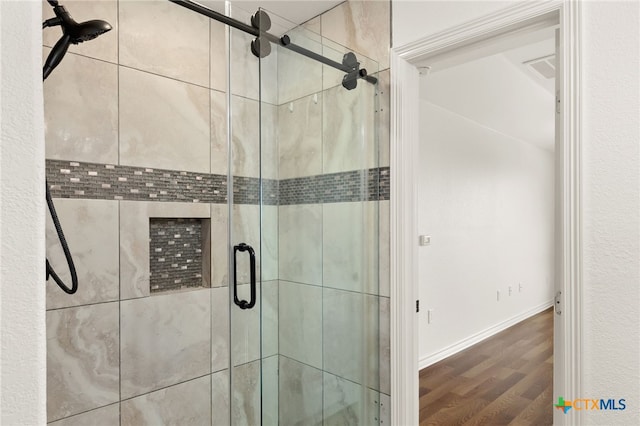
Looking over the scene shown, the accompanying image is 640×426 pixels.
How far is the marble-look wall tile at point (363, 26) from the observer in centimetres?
198

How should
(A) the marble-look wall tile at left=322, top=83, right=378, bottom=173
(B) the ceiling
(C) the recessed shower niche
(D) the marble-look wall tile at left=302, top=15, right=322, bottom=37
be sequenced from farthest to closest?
(B) the ceiling → (D) the marble-look wall tile at left=302, top=15, right=322, bottom=37 → (C) the recessed shower niche → (A) the marble-look wall tile at left=322, top=83, right=378, bottom=173

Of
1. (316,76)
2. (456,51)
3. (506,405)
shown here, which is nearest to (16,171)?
(316,76)

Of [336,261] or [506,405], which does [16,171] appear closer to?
[336,261]

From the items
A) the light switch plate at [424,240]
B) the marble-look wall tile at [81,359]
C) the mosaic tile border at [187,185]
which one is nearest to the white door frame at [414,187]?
the mosaic tile border at [187,185]

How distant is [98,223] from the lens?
1.82 m

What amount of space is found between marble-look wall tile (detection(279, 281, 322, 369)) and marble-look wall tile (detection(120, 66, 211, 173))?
0.90 metres

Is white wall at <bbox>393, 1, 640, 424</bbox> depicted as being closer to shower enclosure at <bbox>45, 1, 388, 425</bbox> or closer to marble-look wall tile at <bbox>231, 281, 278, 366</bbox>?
shower enclosure at <bbox>45, 1, 388, 425</bbox>

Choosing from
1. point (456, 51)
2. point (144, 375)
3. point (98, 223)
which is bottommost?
point (144, 375)

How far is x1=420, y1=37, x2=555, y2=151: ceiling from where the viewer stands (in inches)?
123

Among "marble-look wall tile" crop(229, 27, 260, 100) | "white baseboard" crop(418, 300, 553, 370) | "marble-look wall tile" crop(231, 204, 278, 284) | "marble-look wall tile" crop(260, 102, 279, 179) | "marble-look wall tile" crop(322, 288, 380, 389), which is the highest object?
"marble-look wall tile" crop(229, 27, 260, 100)

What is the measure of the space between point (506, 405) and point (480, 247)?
1939 millimetres

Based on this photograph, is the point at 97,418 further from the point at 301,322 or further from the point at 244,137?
the point at 244,137

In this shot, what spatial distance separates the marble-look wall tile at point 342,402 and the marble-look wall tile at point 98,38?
1762 mm

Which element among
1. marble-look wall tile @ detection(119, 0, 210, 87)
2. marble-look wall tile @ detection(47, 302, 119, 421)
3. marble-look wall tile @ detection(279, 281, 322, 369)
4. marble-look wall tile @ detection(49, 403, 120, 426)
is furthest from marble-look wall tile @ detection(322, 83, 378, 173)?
marble-look wall tile @ detection(49, 403, 120, 426)
